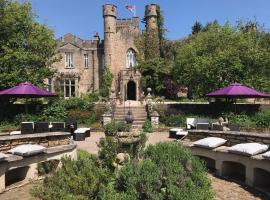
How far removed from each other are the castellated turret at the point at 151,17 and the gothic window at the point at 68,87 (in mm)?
11036

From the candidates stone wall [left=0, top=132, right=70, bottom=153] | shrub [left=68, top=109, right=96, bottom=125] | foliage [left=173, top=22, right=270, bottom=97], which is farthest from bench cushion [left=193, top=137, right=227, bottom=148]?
shrub [left=68, top=109, right=96, bottom=125]

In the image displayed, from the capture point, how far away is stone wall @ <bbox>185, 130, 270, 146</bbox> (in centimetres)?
952

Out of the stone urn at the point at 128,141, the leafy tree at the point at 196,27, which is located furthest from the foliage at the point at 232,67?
the leafy tree at the point at 196,27

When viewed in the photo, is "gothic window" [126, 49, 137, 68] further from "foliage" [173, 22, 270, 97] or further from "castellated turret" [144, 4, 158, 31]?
"foliage" [173, 22, 270, 97]

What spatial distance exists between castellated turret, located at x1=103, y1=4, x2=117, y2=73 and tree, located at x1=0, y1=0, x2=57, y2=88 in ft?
41.5

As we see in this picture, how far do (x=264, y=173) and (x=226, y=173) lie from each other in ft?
4.52

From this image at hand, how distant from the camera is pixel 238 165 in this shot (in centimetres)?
1022

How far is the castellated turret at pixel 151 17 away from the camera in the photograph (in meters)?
38.1

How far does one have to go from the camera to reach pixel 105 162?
8.00m

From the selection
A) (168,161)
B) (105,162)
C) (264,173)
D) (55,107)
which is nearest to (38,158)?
(105,162)

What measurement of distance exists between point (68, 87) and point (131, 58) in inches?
326

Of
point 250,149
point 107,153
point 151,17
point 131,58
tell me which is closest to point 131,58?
point 131,58

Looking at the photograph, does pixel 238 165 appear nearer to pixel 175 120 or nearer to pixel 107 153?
pixel 107 153

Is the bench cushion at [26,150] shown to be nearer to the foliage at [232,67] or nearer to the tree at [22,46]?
the tree at [22,46]
